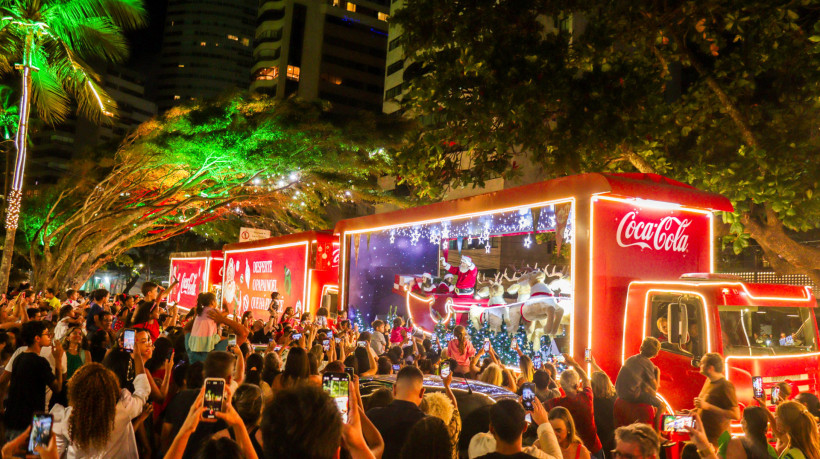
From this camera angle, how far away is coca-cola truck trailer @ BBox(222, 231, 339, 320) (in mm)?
17047

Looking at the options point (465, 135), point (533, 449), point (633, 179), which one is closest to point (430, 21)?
point (465, 135)

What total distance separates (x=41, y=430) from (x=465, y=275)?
12.7 meters

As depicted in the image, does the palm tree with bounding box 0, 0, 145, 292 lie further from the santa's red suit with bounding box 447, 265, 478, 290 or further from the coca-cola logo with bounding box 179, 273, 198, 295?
the coca-cola logo with bounding box 179, 273, 198, 295

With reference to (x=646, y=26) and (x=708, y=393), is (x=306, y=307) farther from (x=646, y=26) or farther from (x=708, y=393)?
(x=708, y=393)

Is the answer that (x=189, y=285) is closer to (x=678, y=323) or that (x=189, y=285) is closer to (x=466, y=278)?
(x=466, y=278)

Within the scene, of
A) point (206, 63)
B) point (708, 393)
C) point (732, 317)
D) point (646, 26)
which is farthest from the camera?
point (206, 63)

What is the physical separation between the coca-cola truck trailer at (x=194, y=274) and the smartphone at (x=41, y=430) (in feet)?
77.3

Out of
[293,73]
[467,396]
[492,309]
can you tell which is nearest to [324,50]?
[293,73]

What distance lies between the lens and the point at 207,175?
2206 cm

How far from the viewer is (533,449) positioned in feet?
12.2

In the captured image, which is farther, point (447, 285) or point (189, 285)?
point (189, 285)

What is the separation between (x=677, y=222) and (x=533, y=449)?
21.8 ft

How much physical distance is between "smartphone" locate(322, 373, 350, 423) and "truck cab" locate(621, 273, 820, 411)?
17.0 feet

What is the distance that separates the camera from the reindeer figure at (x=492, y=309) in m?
12.8
